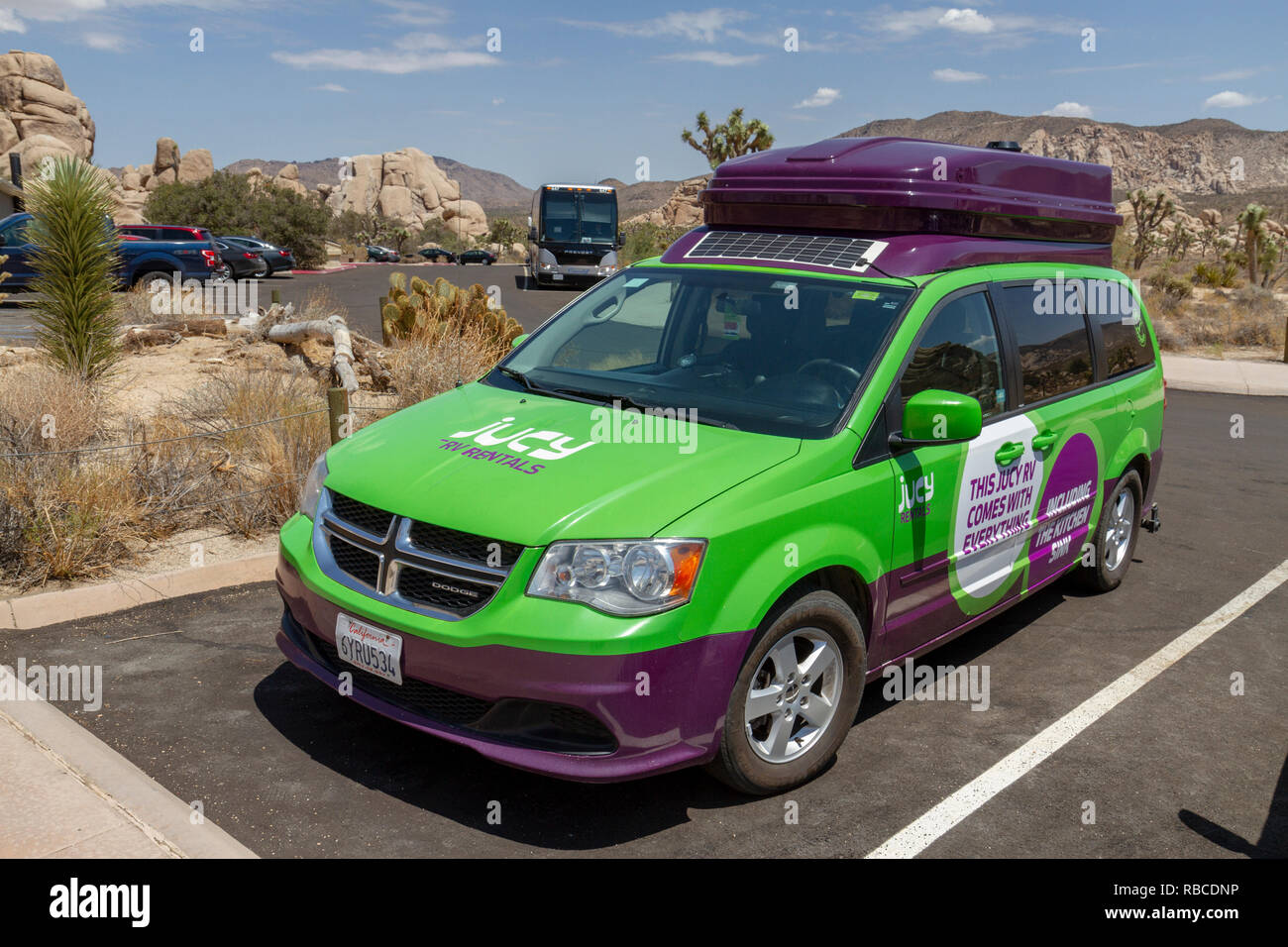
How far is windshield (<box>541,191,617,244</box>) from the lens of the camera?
1315 inches

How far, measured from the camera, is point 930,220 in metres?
5.00

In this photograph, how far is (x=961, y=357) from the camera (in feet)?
Answer: 15.9

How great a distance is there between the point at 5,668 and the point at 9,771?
3.45 feet

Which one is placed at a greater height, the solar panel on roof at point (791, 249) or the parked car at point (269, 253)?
the parked car at point (269, 253)

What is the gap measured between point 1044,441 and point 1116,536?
1.76 meters

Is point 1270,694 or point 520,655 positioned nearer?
point 520,655

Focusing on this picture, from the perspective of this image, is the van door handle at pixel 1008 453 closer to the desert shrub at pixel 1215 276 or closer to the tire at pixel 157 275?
the tire at pixel 157 275

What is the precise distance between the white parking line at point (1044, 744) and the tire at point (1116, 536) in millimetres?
583

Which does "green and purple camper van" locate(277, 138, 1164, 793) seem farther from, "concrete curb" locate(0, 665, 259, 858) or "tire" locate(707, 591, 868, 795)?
"concrete curb" locate(0, 665, 259, 858)

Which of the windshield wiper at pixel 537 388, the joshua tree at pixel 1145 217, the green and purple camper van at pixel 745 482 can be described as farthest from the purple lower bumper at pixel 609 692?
the joshua tree at pixel 1145 217

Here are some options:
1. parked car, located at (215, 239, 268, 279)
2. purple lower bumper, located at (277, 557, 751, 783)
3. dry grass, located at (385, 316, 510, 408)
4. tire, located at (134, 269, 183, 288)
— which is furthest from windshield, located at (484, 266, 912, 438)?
parked car, located at (215, 239, 268, 279)

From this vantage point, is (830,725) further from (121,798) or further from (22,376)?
(22,376)

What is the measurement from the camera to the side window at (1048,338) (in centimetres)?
523
